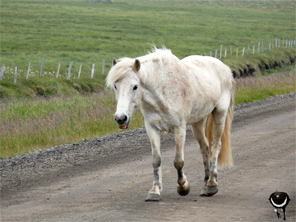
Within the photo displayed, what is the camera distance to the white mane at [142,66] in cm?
587

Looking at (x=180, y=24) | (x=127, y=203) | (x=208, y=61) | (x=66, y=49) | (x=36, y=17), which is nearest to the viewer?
(x=127, y=203)

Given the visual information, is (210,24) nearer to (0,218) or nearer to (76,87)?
(76,87)

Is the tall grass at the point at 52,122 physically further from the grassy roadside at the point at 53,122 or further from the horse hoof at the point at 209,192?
the horse hoof at the point at 209,192

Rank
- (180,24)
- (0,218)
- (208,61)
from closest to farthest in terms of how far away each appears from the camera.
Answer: (0,218)
(208,61)
(180,24)

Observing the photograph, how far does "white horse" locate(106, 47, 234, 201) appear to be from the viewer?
594 cm

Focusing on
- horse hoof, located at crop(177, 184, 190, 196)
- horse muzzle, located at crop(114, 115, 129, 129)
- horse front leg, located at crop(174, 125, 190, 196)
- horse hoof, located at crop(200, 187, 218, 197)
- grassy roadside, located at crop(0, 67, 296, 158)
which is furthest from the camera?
grassy roadside, located at crop(0, 67, 296, 158)

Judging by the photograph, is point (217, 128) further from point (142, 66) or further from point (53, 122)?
point (53, 122)

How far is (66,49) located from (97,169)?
119ft

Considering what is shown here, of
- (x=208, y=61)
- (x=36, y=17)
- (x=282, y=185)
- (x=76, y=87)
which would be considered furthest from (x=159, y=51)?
(x=36, y=17)

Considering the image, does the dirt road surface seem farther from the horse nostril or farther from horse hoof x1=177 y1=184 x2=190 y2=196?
the horse nostril

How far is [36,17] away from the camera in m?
64.5

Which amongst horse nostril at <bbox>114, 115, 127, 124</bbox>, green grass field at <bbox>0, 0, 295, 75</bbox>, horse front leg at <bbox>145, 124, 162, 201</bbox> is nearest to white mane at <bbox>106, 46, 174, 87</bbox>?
horse nostril at <bbox>114, 115, 127, 124</bbox>

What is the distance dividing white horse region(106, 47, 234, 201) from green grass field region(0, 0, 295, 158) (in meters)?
4.36

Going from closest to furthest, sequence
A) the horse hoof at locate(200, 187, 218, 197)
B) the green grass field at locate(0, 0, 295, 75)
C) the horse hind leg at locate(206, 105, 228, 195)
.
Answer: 1. the horse hoof at locate(200, 187, 218, 197)
2. the horse hind leg at locate(206, 105, 228, 195)
3. the green grass field at locate(0, 0, 295, 75)
